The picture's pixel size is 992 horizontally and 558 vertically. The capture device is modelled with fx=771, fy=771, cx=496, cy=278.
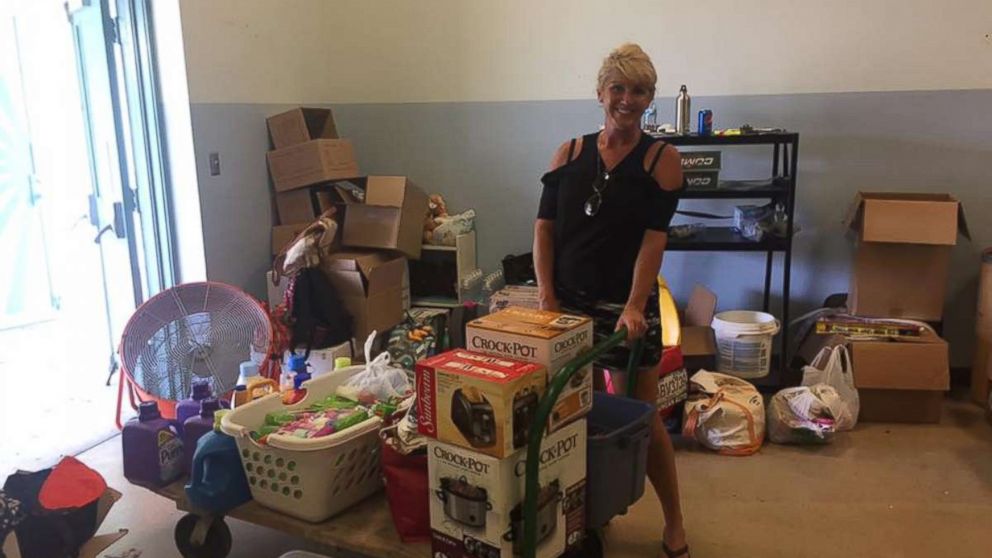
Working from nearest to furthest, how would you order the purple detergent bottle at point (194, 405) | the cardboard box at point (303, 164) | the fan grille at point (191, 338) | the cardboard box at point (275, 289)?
the purple detergent bottle at point (194, 405) → the fan grille at point (191, 338) → the cardboard box at point (275, 289) → the cardboard box at point (303, 164)

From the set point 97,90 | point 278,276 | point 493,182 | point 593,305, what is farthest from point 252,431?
point 493,182

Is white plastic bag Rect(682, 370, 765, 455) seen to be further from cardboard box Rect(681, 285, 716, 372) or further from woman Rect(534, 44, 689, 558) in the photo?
woman Rect(534, 44, 689, 558)

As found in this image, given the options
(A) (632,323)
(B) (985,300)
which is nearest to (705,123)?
(B) (985,300)

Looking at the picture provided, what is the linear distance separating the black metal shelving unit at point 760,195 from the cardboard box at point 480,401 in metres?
2.04

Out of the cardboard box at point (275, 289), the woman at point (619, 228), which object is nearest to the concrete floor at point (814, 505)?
the woman at point (619, 228)

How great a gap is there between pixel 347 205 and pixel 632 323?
2429 mm

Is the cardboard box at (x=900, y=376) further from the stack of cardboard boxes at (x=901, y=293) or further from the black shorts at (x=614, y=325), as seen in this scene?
the black shorts at (x=614, y=325)

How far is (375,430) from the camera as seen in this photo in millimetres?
2098

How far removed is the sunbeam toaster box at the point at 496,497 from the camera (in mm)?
1697

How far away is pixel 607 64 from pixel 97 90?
261 centimetres

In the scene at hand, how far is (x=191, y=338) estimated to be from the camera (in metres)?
3.15

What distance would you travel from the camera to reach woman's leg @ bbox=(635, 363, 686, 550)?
222 cm

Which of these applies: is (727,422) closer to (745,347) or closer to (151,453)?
(745,347)

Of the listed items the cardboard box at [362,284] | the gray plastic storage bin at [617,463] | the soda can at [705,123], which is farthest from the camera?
the cardboard box at [362,284]
